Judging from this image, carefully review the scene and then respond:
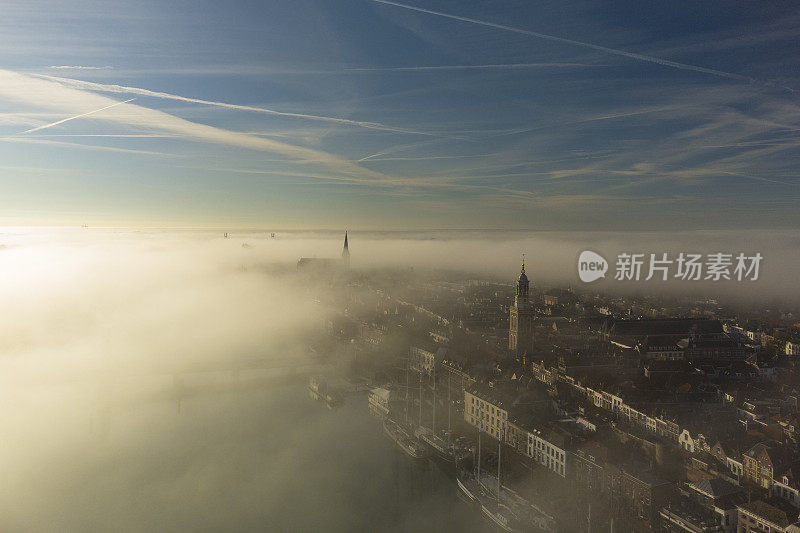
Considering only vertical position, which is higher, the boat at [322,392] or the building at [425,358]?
the building at [425,358]

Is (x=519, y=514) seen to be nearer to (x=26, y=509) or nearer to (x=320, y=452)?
(x=320, y=452)

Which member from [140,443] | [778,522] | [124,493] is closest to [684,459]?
[778,522]

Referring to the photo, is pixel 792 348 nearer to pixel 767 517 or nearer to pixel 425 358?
pixel 425 358

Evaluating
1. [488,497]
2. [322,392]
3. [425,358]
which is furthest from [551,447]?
[425,358]

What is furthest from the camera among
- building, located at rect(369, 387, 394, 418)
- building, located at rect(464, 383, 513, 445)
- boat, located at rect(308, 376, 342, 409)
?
boat, located at rect(308, 376, 342, 409)

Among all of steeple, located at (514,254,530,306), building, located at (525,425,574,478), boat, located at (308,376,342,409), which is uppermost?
steeple, located at (514,254,530,306)

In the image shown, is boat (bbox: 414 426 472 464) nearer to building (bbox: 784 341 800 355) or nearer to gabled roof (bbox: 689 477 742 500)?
gabled roof (bbox: 689 477 742 500)

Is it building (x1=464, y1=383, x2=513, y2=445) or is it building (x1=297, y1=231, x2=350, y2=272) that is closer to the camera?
building (x1=464, y1=383, x2=513, y2=445)

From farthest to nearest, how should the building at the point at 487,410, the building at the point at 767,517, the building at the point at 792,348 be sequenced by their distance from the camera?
1. the building at the point at 792,348
2. the building at the point at 487,410
3. the building at the point at 767,517

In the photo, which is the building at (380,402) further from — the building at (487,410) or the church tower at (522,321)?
the church tower at (522,321)

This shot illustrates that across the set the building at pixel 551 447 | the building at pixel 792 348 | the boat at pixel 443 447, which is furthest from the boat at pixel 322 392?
the building at pixel 792 348

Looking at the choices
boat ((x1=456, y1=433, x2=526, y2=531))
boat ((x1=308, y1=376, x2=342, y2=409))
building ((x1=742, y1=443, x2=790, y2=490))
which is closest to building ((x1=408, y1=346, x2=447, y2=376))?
boat ((x1=308, y1=376, x2=342, y2=409))
